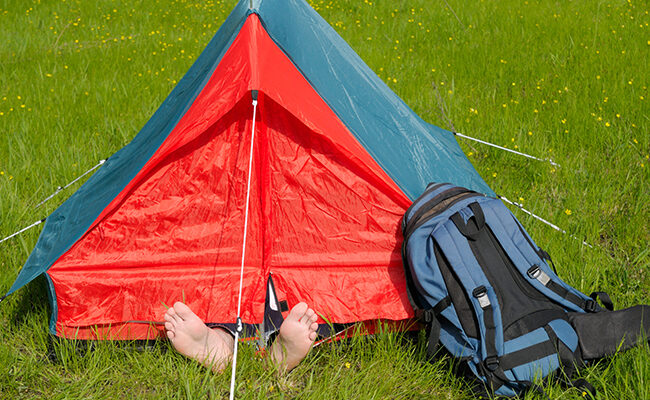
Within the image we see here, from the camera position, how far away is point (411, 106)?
4535 millimetres

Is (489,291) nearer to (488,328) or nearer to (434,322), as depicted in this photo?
(488,328)

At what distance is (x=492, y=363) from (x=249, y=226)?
46.0 inches

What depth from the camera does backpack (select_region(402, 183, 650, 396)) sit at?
2.09 meters

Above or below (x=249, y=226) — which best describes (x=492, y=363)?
below

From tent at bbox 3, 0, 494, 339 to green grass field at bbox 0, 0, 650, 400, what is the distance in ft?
0.67

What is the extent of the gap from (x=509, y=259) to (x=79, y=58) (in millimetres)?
4840

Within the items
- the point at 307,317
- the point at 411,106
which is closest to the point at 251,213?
the point at 307,317

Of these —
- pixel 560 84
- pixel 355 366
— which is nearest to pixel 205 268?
pixel 355 366

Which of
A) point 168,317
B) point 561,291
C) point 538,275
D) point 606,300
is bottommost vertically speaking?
point 606,300

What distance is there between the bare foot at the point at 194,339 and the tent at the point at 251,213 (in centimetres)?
21

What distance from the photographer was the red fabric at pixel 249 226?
2.35 meters

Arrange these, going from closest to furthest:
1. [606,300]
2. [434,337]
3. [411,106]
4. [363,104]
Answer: [434,337], [606,300], [363,104], [411,106]

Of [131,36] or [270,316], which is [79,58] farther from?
[270,316]

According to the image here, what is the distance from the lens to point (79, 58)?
5.55 metres
